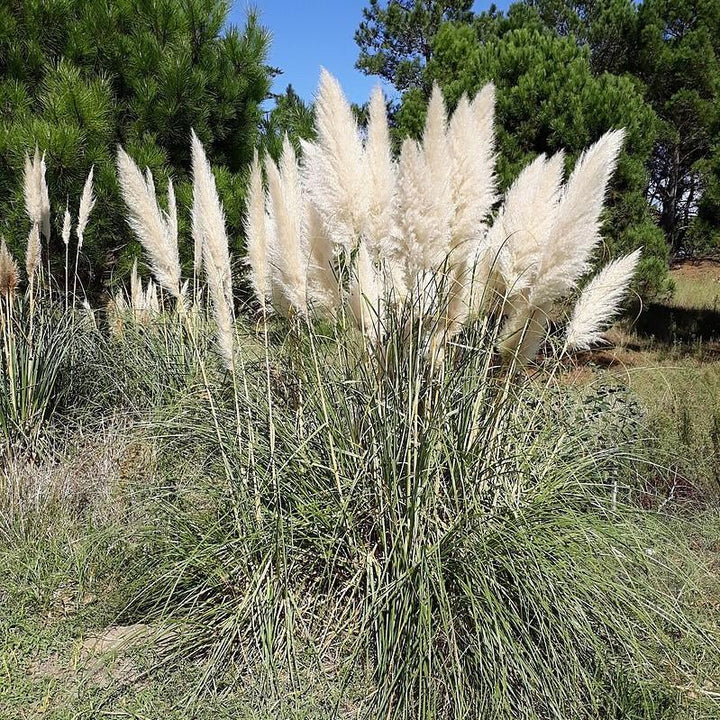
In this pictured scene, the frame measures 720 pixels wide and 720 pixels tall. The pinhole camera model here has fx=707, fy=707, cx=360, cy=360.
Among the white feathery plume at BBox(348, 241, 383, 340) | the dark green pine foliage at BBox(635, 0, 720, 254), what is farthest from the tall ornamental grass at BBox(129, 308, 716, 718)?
the dark green pine foliage at BBox(635, 0, 720, 254)

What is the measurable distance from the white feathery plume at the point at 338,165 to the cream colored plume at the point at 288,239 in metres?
0.14

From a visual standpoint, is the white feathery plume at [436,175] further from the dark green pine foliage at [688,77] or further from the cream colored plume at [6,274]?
the dark green pine foliage at [688,77]

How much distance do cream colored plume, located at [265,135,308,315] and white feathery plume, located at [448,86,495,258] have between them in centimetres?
60

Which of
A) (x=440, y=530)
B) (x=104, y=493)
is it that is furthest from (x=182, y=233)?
(x=440, y=530)

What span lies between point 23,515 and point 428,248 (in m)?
2.46

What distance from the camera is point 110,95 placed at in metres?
5.92

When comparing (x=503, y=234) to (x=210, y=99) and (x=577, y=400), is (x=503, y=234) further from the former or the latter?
(x=210, y=99)

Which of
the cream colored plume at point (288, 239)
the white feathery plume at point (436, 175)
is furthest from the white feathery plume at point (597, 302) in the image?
the cream colored plume at point (288, 239)

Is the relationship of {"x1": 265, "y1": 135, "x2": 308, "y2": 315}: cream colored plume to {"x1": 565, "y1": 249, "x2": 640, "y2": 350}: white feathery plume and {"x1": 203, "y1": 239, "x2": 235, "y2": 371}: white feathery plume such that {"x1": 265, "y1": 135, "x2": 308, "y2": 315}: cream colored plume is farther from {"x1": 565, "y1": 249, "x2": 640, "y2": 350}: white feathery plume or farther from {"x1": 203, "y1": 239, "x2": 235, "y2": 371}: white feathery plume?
{"x1": 565, "y1": 249, "x2": 640, "y2": 350}: white feathery plume

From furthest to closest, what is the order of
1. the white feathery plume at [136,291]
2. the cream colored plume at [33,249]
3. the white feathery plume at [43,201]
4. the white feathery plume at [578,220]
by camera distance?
the white feathery plume at [136,291]
the white feathery plume at [43,201]
the cream colored plume at [33,249]
the white feathery plume at [578,220]

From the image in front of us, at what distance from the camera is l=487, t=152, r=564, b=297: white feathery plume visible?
2.60 metres

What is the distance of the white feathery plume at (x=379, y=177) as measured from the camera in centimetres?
254

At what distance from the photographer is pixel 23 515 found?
350 cm

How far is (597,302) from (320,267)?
1.11 metres
